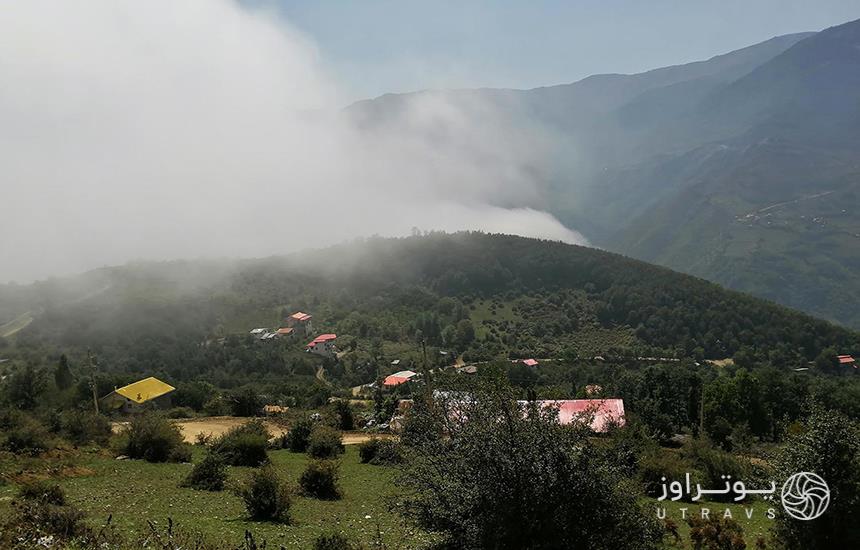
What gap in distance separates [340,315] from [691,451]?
326 feet

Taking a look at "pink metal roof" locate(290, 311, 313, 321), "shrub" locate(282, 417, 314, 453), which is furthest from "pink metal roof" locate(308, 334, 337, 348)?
"shrub" locate(282, 417, 314, 453)

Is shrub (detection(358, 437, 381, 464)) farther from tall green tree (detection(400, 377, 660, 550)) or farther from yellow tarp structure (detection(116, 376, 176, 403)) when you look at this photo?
yellow tarp structure (detection(116, 376, 176, 403))

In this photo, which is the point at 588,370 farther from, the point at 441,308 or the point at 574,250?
the point at 574,250

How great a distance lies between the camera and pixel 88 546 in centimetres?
896

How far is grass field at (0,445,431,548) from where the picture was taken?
11.6 m

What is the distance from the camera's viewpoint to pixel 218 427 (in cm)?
3416

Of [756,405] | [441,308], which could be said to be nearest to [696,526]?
[756,405]

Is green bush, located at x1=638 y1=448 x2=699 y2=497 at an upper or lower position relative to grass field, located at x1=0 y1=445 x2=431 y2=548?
lower

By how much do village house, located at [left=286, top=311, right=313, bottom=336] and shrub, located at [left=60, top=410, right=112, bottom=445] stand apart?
276 ft

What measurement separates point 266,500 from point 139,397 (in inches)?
1813

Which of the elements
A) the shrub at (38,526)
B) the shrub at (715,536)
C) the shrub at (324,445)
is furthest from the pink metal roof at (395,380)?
the shrub at (38,526)

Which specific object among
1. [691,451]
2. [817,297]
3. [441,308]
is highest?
[691,451]

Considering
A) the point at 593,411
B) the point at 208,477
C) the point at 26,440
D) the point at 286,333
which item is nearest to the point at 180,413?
the point at 26,440

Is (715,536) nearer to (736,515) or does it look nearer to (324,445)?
(736,515)
